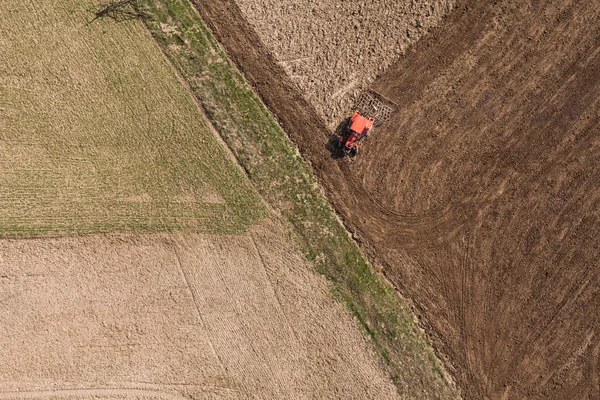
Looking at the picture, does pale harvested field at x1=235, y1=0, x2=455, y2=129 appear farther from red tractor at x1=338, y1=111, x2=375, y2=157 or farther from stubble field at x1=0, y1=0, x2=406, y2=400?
stubble field at x1=0, y1=0, x2=406, y2=400

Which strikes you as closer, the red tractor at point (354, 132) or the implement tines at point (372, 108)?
the red tractor at point (354, 132)

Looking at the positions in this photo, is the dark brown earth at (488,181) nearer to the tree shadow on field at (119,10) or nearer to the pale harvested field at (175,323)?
the tree shadow on field at (119,10)

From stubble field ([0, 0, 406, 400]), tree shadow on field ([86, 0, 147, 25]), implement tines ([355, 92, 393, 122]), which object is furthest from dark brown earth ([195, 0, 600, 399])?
stubble field ([0, 0, 406, 400])

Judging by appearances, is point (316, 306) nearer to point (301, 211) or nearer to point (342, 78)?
point (301, 211)

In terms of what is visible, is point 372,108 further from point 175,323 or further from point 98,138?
point 175,323

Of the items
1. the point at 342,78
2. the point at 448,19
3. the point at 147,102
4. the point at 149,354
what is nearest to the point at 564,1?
the point at 448,19

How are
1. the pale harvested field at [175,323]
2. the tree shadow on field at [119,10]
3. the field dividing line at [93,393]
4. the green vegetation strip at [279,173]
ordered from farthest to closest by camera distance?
the green vegetation strip at [279,173] → the tree shadow on field at [119,10] → the pale harvested field at [175,323] → the field dividing line at [93,393]

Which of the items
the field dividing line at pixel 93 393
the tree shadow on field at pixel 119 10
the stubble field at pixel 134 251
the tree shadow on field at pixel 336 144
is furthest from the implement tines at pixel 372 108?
the field dividing line at pixel 93 393

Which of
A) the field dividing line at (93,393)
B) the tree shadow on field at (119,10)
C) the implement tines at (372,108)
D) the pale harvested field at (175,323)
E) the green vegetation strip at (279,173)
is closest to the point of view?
the field dividing line at (93,393)
